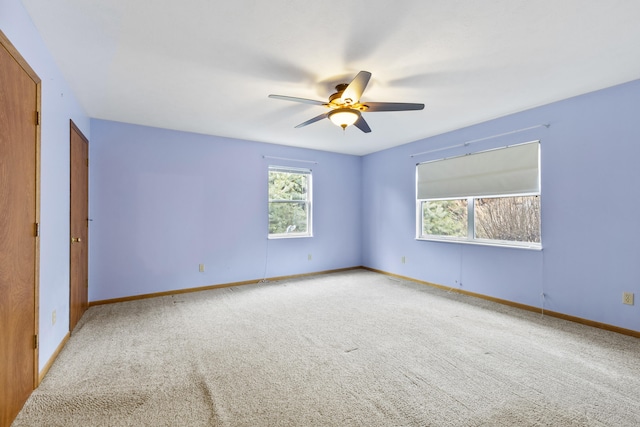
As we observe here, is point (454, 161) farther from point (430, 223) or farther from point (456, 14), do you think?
point (456, 14)

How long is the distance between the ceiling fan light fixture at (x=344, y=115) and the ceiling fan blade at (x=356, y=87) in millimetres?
102

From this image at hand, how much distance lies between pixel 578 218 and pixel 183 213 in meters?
5.02

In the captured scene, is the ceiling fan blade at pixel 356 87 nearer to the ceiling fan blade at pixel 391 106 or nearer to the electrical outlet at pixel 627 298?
the ceiling fan blade at pixel 391 106

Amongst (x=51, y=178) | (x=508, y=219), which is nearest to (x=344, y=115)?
(x=51, y=178)

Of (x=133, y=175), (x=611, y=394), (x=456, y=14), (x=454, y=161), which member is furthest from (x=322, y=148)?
(x=611, y=394)

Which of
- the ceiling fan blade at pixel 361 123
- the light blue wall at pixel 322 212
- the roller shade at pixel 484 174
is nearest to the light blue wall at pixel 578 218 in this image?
the light blue wall at pixel 322 212

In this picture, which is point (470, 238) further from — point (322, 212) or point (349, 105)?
point (349, 105)

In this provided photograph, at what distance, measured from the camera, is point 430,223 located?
5.05 meters

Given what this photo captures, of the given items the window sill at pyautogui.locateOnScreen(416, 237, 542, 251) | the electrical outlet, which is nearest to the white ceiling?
the window sill at pyautogui.locateOnScreen(416, 237, 542, 251)

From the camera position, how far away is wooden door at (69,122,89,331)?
302 cm

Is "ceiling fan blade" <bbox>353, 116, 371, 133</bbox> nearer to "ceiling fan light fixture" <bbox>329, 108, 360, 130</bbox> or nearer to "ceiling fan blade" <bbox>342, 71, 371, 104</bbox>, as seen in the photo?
"ceiling fan light fixture" <bbox>329, 108, 360, 130</bbox>

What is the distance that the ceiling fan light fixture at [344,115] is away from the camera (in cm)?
279

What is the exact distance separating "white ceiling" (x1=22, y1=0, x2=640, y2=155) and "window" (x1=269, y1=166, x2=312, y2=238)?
186 centimetres

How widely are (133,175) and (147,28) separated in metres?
2.63
